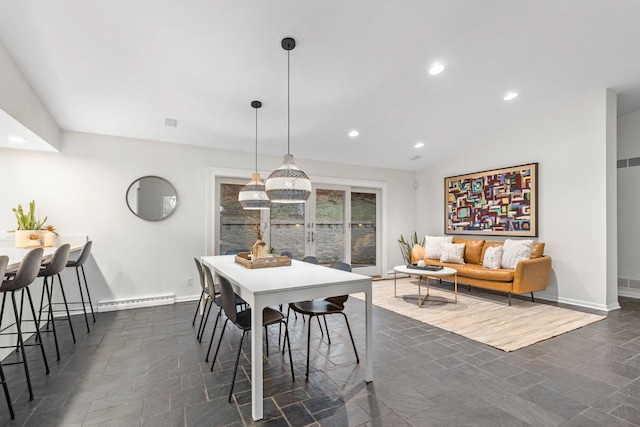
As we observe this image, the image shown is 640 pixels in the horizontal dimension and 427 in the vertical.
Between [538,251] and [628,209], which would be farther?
[628,209]

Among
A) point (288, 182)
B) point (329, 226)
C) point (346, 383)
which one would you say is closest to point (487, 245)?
point (329, 226)

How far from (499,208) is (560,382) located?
364 centimetres

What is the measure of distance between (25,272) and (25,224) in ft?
6.39

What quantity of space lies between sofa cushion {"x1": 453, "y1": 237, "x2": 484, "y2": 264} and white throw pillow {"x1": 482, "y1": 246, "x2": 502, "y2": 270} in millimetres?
Result: 396

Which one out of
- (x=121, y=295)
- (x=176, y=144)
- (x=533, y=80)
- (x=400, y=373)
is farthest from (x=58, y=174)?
(x=533, y=80)

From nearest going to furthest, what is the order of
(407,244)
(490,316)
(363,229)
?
(490,316) < (363,229) < (407,244)

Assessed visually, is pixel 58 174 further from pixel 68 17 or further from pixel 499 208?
pixel 499 208

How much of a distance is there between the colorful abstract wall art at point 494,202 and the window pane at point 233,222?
3936 mm

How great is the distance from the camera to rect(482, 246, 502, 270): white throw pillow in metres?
4.84

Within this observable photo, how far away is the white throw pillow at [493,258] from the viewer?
484 cm

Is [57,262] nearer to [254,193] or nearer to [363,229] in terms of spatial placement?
[254,193]

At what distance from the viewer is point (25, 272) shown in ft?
7.38

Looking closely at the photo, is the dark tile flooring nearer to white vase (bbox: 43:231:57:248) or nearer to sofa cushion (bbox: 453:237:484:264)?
white vase (bbox: 43:231:57:248)

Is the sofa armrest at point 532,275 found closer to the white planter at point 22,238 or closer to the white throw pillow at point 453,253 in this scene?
the white throw pillow at point 453,253
